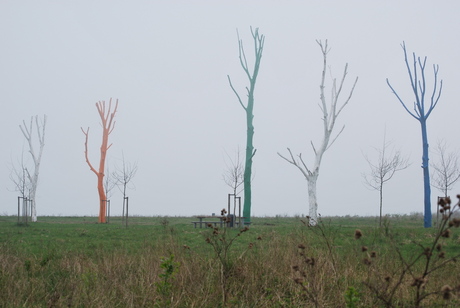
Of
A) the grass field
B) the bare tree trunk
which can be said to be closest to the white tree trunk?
the bare tree trunk

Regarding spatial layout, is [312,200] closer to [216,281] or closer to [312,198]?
[312,198]

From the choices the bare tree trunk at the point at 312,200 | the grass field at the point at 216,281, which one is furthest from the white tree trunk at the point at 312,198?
the grass field at the point at 216,281

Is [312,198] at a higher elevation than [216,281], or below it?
higher

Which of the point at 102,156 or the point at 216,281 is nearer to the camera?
the point at 216,281

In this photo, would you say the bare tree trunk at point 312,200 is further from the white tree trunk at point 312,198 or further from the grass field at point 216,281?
the grass field at point 216,281

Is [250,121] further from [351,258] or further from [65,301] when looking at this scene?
[65,301]

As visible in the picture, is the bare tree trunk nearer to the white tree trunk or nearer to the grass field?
the white tree trunk

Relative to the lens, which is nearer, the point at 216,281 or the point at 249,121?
the point at 216,281

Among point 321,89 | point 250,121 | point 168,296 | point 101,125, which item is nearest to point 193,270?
point 168,296

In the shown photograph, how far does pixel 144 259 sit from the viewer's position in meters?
6.79

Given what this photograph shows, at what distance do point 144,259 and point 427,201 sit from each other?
17.1 metres

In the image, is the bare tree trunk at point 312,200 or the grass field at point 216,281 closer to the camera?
the grass field at point 216,281

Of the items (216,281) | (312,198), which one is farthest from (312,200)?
(216,281)

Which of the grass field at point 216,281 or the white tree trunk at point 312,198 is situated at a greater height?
the white tree trunk at point 312,198
